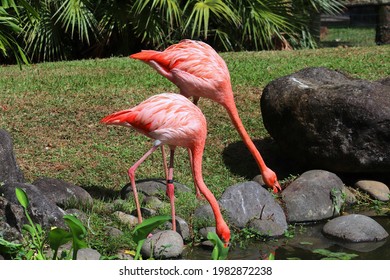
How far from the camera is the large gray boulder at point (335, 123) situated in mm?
6754

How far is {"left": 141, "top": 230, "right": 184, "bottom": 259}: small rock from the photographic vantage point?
518 centimetres

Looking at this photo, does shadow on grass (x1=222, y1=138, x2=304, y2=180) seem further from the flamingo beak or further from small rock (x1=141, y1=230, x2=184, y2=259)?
small rock (x1=141, y1=230, x2=184, y2=259)

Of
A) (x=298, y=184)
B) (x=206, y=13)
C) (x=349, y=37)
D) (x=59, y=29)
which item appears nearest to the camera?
(x=298, y=184)

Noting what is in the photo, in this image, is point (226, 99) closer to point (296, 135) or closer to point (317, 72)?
point (296, 135)

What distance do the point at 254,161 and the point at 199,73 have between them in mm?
1632

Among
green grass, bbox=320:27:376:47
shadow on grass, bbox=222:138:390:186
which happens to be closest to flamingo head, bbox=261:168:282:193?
shadow on grass, bbox=222:138:390:186

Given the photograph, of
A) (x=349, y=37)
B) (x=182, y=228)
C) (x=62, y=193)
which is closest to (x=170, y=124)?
(x=182, y=228)

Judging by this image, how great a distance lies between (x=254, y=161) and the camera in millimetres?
7613

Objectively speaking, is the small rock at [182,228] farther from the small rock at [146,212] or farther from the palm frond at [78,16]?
the palm frond at [78,16]

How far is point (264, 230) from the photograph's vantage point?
582 cm

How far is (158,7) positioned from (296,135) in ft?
19.3

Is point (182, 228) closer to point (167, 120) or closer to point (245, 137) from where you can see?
point (167, 120)

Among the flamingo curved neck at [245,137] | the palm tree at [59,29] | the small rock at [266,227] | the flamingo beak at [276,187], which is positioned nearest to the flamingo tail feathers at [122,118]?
the flamingo curved neck at [245,137]

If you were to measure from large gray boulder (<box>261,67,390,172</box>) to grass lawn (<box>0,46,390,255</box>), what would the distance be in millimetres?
500
